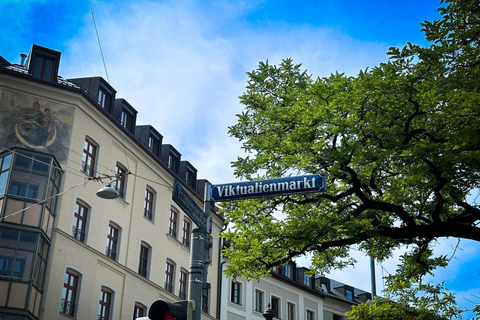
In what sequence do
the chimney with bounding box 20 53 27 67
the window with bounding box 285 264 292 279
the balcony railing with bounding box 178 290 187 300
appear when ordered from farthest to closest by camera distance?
the window with bounding box 285 264 292 279 → the balcony railing with bounding box 178 290 187 300 → the chimney with bounding box 20 53 27 67

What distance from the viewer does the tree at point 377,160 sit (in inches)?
536

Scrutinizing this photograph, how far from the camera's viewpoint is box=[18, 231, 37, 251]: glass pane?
79.4ft

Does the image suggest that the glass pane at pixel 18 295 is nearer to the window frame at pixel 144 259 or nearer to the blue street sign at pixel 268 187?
the window frame at pixel 144 259

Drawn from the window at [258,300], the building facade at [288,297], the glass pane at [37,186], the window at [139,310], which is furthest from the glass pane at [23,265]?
the window at [258,300]

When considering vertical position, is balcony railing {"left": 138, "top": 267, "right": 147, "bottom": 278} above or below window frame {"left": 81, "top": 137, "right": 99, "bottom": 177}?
below

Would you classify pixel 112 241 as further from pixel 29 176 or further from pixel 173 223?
pixel 173 223

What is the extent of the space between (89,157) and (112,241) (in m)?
4.39

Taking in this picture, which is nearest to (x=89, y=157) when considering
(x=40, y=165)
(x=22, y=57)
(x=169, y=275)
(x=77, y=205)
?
(x=77, y=205)

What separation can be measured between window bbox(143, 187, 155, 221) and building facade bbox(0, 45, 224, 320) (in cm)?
6

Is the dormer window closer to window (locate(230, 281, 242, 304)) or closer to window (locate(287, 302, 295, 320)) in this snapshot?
window (locate(230, 281, 242, 304))

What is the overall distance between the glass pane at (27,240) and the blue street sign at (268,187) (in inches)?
648

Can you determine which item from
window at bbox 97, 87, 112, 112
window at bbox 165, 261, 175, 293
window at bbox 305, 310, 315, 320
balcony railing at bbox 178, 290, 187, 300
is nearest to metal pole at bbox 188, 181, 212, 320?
window at bbox 97, 87, 112, 112

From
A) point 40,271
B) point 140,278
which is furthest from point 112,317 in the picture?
point 40,271

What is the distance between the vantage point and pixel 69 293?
A: 87.2 ft
